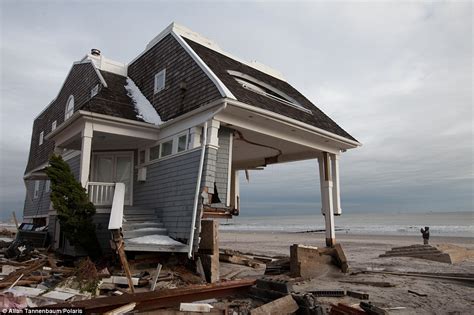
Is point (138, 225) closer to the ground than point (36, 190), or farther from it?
closer to the ground

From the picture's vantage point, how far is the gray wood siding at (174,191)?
28.7 ft

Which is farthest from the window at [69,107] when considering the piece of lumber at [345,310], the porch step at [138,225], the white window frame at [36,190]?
the piece of lumber at [345,310]

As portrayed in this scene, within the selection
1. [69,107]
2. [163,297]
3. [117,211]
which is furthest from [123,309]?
[69,107]

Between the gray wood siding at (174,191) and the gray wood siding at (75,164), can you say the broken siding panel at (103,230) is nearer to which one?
the gray wood siding at (174,191)

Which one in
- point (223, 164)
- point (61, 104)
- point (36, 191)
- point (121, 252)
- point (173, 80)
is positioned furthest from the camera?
point (36, 191)

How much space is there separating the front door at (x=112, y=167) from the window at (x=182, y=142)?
8.79 ft

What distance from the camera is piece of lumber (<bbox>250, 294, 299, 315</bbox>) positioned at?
5.25 m

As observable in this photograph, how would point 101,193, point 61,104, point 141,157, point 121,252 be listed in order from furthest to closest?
point 61,104 < point 141,157 < point 101,193 < point 121,252

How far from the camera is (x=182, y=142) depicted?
978 cm

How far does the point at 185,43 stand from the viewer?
36.3ft

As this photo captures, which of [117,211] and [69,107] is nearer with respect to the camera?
[117,211]

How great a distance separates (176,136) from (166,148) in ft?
2.13

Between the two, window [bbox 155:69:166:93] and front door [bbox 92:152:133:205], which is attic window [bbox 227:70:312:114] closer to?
window [bbox 155:69:166:93]

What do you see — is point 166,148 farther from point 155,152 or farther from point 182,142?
point 182,142
